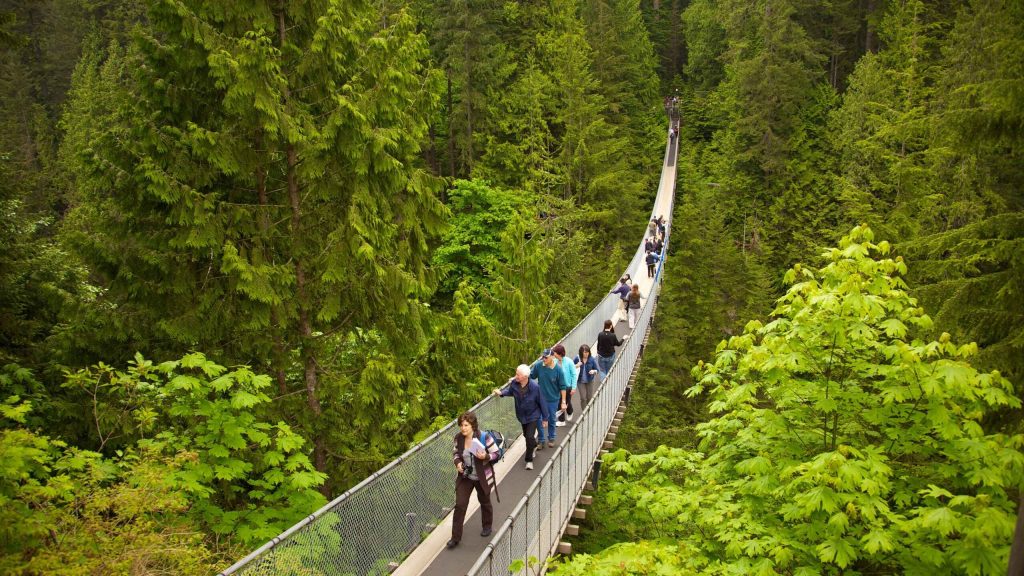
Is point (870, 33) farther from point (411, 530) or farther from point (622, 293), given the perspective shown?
point (411, 530)

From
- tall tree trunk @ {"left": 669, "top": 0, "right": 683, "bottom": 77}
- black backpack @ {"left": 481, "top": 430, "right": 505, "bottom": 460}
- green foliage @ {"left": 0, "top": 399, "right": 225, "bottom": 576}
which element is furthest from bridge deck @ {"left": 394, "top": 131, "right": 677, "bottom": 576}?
tall tree trunk @ {"left": 669, "top": 0, "right": 683, "bottom": 77}

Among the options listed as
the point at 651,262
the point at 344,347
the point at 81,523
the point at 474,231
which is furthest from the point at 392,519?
the point at 474,231

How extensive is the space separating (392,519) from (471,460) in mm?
936

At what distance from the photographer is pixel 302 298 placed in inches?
303

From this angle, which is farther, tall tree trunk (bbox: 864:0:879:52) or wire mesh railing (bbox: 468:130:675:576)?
tall tree trunk (bbox: 864:0:879:52)

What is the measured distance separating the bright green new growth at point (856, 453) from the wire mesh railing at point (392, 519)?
103cm

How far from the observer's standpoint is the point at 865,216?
1722 cm

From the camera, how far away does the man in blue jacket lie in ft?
23.0

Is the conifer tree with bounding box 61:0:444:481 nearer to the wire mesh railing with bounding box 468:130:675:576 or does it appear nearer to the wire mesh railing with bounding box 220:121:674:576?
the wire mesh railing with bounding box 220:121:674:576

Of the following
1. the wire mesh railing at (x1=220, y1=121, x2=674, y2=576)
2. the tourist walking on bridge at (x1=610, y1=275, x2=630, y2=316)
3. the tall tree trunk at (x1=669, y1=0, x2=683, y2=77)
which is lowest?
the wire mesh railing at (x1=220, y1=121, x2=674, y2=576)

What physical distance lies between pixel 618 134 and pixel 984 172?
79.8 feet

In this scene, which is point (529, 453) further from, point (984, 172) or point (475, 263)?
point (475, 263)

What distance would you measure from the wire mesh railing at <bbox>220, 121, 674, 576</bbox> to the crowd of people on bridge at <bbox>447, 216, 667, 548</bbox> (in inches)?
14.6

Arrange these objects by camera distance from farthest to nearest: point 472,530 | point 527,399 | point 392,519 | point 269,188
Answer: point 269,188
point 527,399
point 472,530
point 392,519
